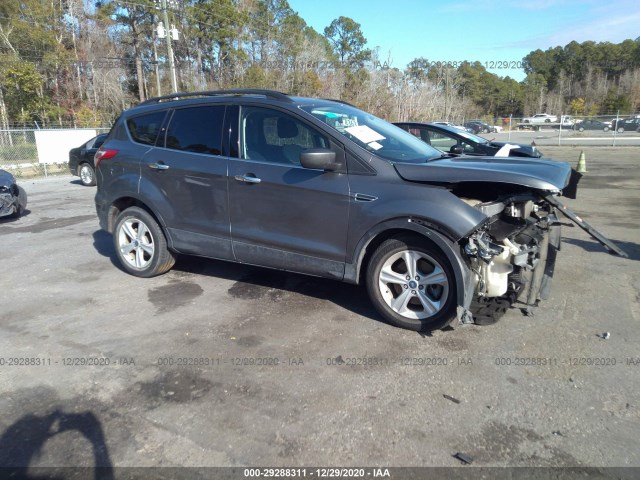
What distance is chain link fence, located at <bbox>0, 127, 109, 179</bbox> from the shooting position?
17.9m

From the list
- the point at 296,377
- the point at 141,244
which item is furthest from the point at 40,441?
the point at 141,244

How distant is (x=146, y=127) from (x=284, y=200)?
2124mm

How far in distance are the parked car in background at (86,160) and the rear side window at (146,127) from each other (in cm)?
960

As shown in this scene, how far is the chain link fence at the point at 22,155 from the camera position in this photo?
58.6 feet

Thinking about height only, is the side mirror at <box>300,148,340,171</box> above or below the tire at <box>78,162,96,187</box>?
above

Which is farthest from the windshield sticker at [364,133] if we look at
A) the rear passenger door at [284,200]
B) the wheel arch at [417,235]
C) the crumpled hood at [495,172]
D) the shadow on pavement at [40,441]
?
the shadow on pavement at [40,441]

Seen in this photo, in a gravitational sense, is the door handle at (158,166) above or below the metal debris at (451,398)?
above

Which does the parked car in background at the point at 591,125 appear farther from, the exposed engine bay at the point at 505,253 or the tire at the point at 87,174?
the exposed engine bay at the point at 505,253

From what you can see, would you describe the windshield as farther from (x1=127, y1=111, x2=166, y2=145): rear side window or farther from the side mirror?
(x1=127, y1=111, x2=166, y2=145): rear side window

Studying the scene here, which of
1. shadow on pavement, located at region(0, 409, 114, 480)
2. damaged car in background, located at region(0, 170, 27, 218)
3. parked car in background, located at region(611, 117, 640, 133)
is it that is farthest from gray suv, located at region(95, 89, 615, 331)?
parked car in background, located at region(611, 117, 640, 133)

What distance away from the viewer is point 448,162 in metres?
4.25

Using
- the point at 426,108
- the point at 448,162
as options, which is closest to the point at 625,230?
the point at 448,162

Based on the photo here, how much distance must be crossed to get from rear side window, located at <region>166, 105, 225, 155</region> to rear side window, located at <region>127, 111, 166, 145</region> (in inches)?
8.2

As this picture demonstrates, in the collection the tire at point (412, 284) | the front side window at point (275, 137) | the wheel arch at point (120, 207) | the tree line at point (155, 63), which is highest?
the tree line at point (155, 63)
